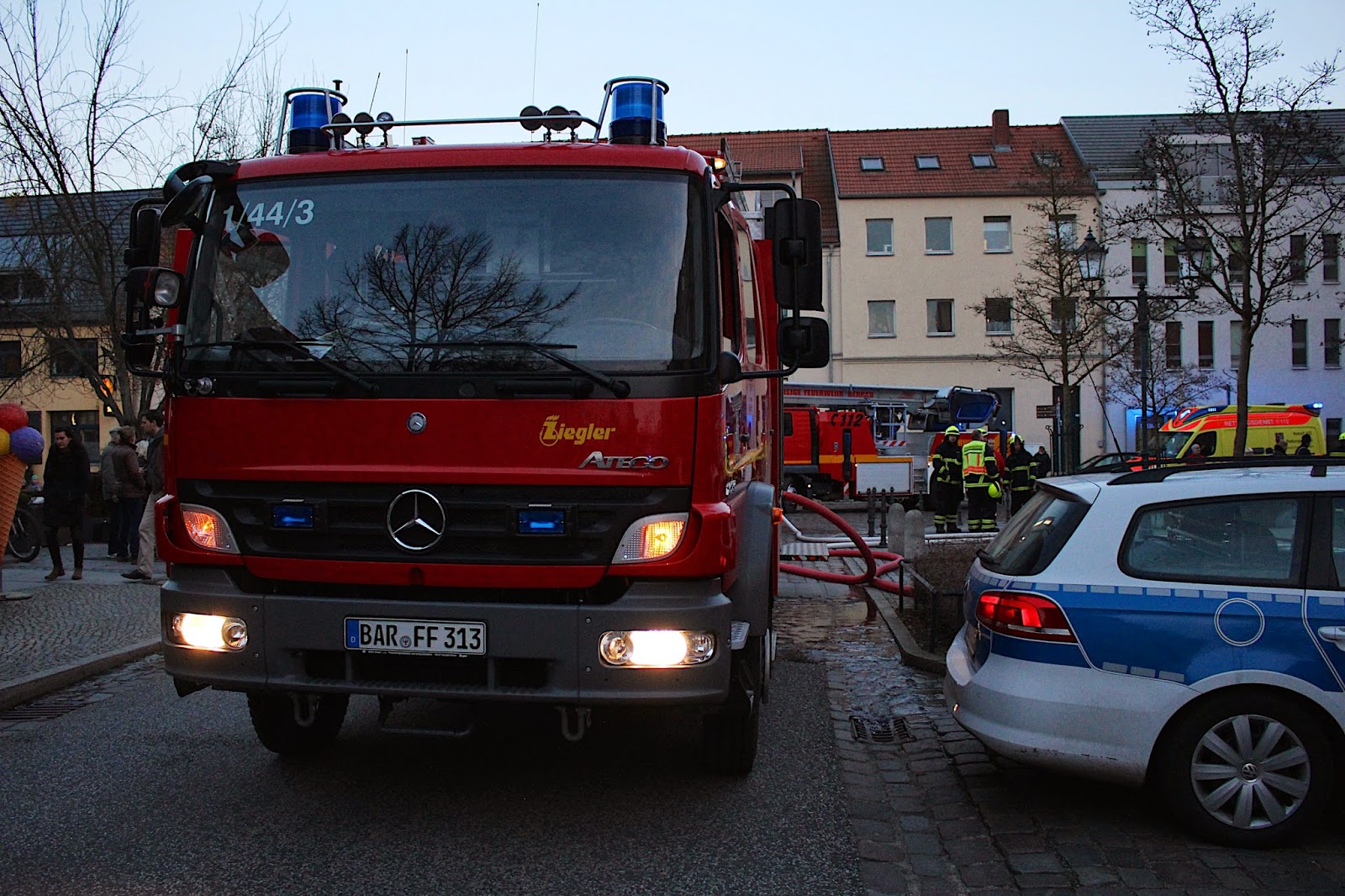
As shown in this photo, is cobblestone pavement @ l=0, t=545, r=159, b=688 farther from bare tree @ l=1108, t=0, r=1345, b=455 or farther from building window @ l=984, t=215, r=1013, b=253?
building window @ l=984, t=215, r=1013, b=253

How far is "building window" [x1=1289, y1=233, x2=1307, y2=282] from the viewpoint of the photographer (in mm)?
12523

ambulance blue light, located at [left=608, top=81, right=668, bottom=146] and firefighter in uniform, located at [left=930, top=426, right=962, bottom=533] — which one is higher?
ambulance blue light, located at [left=608, top=81, right=668, bottom=146]

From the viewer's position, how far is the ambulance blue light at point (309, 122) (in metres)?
5.67

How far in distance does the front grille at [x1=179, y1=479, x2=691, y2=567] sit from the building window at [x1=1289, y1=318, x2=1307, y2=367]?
1846 inches

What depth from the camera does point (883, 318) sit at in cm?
4597

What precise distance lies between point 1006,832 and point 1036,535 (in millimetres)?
1219

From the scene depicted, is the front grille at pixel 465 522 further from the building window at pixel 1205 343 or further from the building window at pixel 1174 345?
the building window at pixel 1205 343

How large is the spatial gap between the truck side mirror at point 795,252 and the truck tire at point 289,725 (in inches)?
110

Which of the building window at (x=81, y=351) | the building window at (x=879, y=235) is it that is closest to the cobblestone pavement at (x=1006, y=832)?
the building window at (x=81, y=351)

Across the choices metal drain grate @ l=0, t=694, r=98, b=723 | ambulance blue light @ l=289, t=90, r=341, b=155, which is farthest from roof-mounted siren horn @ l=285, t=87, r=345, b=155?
metal drain grate @ l=0, t=694, r=98, b=723

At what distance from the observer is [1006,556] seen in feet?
17.6

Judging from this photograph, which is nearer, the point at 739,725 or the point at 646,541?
the point at 646,541

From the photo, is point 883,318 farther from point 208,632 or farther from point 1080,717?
point 208,632

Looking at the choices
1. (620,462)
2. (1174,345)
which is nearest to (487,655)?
(620,462)
